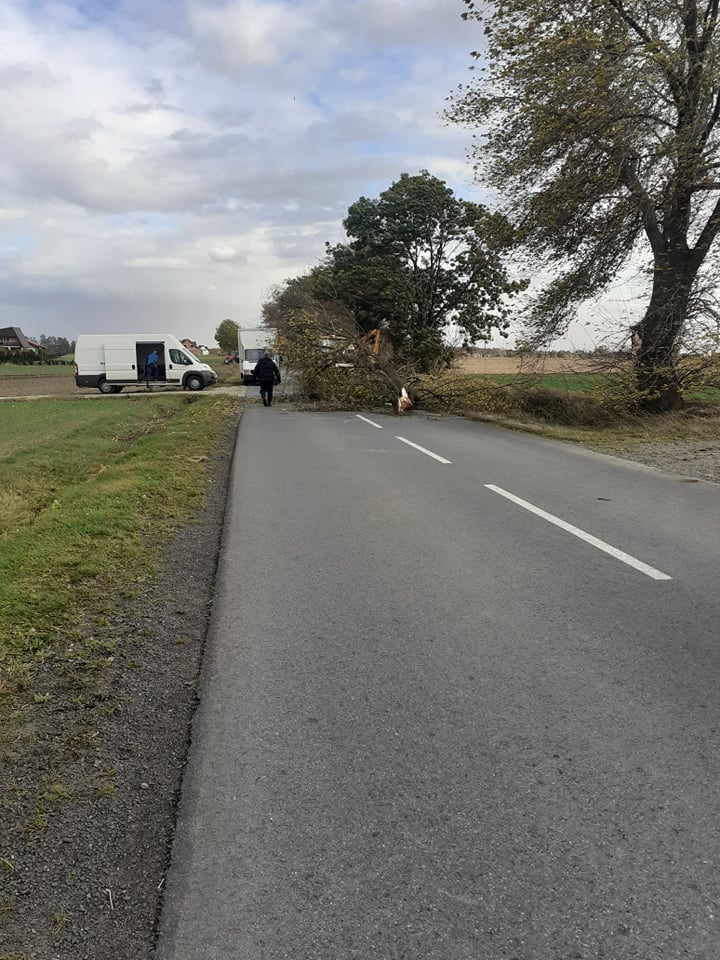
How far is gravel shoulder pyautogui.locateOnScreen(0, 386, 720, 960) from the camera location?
82.7 inches

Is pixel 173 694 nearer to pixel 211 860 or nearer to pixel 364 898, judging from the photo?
pixel 211 860

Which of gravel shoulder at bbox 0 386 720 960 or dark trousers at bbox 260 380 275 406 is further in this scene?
dark trousers at bbox 260 380 275 406

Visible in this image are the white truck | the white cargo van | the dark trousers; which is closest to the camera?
the dark trousers

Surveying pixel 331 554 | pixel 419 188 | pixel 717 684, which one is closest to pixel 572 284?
pixel 331 554

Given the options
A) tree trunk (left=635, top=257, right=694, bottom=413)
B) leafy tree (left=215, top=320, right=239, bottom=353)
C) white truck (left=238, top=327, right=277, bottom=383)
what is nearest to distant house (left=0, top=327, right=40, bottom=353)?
leafy tree (left=215, top=320, right=239, bottom=353)

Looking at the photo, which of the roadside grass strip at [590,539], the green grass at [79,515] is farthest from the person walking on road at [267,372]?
the roadside grass strip at [590,539]

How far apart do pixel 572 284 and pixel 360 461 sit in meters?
9.29

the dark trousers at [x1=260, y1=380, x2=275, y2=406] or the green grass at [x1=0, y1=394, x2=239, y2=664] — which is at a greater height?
the dark trousers at [x1=260, y1=380, x2=275, y2=406]

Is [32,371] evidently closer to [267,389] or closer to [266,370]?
[267,389]

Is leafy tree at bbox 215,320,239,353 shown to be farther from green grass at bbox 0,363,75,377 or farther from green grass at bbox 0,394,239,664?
green grass at bbox 0,394,239,664

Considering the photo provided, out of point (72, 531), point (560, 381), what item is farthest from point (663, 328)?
point (72, 531)

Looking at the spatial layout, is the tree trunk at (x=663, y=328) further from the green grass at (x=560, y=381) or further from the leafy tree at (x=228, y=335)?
the leafy tree at (x=228, y=335)

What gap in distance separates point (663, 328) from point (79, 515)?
1398cm

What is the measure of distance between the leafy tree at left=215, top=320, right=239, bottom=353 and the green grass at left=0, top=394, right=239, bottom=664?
105 metres
